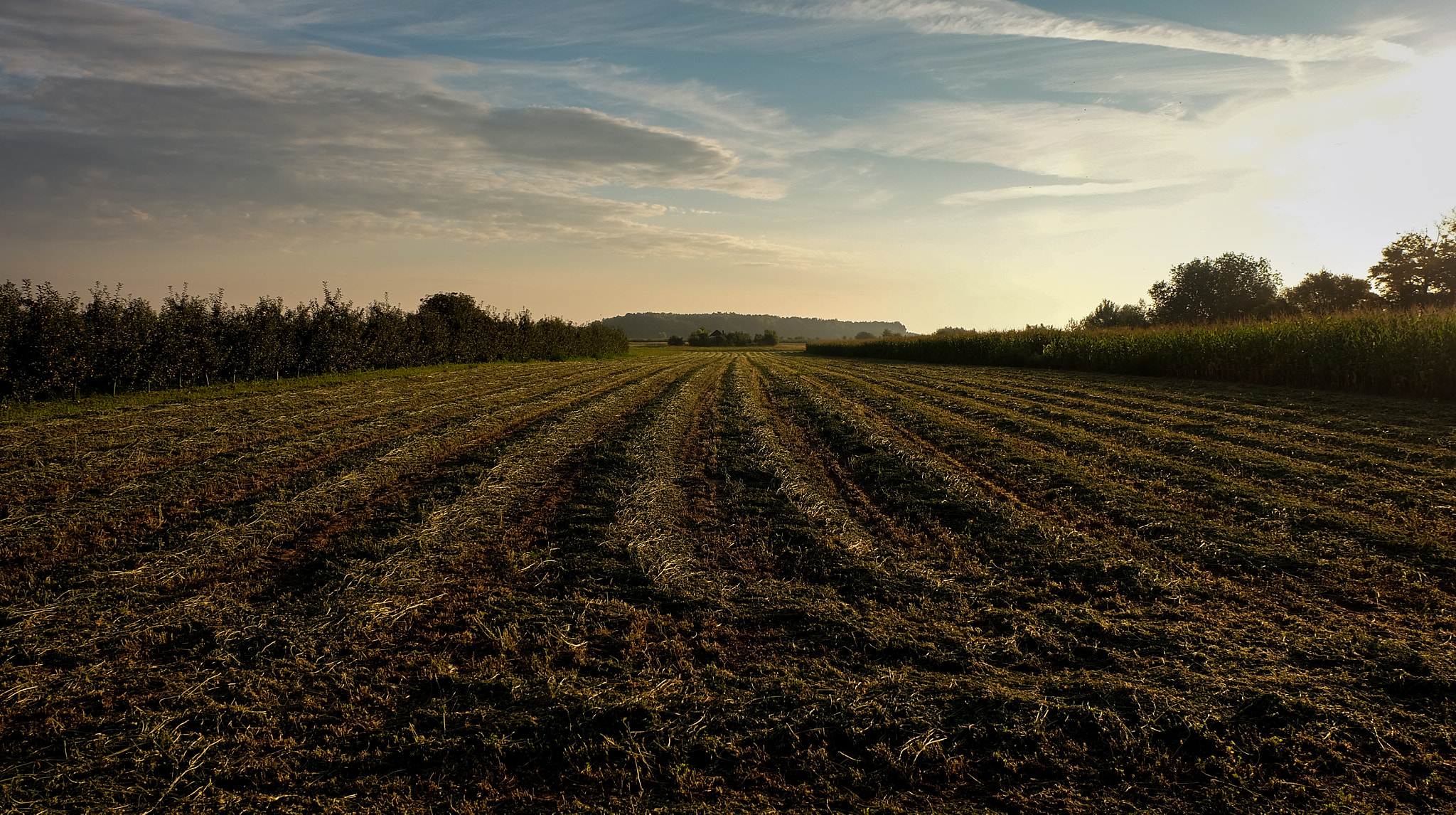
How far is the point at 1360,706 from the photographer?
11.8 ft

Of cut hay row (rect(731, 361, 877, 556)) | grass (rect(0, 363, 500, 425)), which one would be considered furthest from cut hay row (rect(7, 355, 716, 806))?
grass (rect(0, 363, 500, 425))

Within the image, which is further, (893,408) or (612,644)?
(893,408)

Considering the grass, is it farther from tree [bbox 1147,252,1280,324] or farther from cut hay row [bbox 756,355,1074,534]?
tree [bbox 1147,252,1280,324]

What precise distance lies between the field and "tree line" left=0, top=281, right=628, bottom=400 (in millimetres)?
8392

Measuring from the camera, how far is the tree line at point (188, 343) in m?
15.9

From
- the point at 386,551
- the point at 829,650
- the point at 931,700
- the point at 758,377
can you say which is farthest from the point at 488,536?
the point at 758,377

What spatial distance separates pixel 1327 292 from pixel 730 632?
74.3 meters

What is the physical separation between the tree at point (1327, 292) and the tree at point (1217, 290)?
273 centimetres

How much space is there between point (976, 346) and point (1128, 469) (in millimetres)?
35015

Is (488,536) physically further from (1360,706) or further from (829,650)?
(1360,706)

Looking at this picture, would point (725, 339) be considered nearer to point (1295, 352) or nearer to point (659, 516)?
point (1295, 352)

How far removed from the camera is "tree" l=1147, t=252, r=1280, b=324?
6588 cm

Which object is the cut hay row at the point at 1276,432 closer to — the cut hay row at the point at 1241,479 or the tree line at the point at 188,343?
the cut hay row at the point at 1241,479

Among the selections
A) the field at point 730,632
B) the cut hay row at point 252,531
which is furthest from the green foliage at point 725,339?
the field at point 730,632
